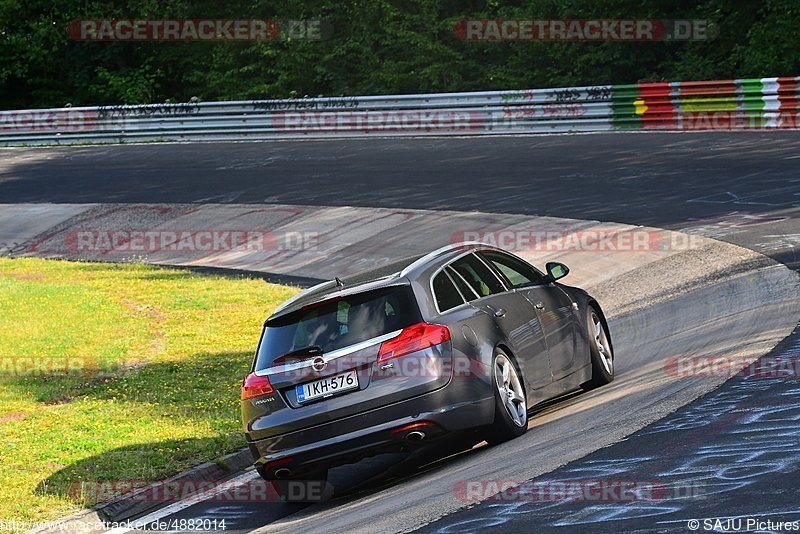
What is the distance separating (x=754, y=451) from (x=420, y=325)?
2.40 m

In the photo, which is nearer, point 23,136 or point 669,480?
point 669,480

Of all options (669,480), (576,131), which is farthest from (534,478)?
(576,131)

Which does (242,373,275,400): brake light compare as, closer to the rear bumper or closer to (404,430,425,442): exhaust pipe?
the rear bumper

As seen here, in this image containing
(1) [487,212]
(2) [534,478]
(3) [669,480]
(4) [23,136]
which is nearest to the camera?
(3) [669,480]

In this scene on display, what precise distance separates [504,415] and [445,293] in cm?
99

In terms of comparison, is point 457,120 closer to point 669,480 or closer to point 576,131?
point 576,131

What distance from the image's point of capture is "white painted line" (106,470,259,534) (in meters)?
8.69

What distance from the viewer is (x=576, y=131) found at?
29641 mm

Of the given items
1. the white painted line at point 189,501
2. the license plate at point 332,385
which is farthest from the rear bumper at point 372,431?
the white painted line at point 189,501

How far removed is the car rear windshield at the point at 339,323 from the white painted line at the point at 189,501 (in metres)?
1.11

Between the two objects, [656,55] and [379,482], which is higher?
[656,55]

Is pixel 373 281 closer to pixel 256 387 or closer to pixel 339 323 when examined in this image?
pixel 339 323
